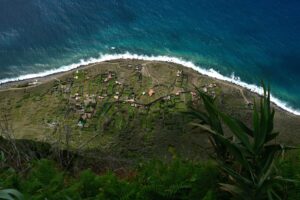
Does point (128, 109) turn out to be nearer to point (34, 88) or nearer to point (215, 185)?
point (34, 88)

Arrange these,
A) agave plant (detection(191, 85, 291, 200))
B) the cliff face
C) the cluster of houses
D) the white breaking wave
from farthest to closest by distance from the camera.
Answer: the white breaking wave, the cluster of houses, the cliff face, agave plant (detection(191, 85, 291, 200))

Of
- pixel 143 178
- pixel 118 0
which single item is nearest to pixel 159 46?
pixel 118 0

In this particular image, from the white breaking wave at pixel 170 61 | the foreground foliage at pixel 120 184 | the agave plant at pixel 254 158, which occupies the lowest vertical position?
the foreground foliage at pixel 120 184

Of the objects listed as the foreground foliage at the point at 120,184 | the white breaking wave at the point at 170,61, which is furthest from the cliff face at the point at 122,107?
the foreground foliage at the point at 120,184

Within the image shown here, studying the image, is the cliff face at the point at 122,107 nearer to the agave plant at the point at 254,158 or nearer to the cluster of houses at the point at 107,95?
the cluster of houses at the point at 107,95

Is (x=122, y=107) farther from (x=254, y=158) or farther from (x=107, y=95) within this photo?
(x=254, y=158)

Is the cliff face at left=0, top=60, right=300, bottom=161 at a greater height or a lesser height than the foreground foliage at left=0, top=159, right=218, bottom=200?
greater

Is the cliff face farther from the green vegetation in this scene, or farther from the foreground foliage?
the foreground foliage

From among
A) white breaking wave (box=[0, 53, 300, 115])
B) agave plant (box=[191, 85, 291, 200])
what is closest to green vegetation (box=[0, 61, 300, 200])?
agave plant (box=[191, 85, 291, 200])
